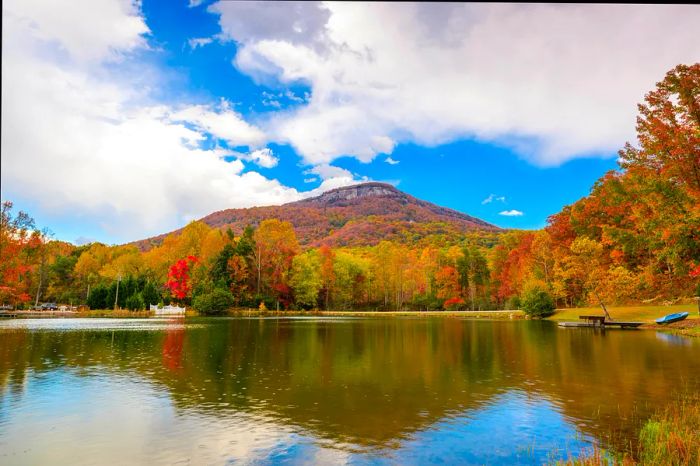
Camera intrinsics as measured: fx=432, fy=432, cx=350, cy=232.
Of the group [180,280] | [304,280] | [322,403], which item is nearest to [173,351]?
[322,403]

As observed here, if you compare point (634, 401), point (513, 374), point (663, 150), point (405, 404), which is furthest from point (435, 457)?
point (663, 150)

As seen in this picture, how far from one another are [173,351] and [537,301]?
170 ft

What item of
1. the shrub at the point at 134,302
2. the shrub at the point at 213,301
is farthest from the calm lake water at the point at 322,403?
the shrub at the point at 134,302

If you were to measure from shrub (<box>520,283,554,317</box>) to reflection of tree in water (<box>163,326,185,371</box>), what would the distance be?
157 feet

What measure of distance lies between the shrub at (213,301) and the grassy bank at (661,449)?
6465 centimetres

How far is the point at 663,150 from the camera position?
846 inches

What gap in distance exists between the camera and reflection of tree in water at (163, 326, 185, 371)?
19.7m

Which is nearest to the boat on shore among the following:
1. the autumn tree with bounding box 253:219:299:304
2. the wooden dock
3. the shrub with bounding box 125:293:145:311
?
Answer: the wooden dock

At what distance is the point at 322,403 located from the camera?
13195 mm

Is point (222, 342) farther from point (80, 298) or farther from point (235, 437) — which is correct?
point (80, 298)

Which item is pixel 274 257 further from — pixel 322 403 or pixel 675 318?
pixel 322 403

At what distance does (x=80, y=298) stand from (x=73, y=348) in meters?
74.5

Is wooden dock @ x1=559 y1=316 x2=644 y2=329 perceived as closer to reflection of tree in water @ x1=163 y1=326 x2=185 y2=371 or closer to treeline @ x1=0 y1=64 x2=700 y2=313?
treeline @ x1=0 y1=64 x2=700 y2=313

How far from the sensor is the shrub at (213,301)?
68.0m
